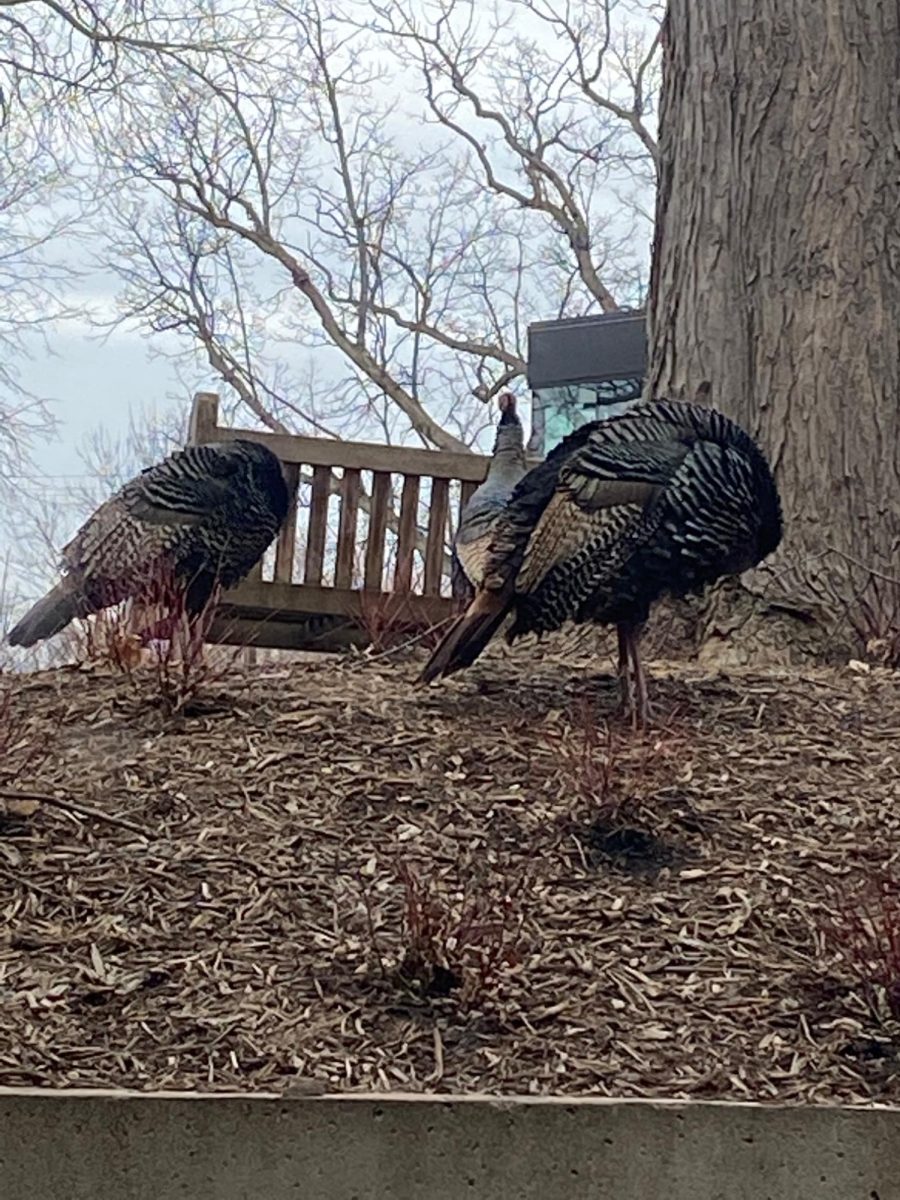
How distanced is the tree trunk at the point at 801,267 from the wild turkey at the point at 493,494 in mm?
629

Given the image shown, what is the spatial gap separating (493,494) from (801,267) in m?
1.48

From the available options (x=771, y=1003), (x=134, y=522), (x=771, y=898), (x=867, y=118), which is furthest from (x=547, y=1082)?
(x=867, y=118)

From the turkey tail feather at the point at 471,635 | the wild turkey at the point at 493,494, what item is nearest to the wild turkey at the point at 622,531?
the turkey tail feather at the point at 471,635

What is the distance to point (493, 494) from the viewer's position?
618 centimetres

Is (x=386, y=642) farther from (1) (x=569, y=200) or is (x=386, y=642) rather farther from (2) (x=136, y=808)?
(1) (x=569, y=200)

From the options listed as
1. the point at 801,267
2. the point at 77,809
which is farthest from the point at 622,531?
the point at 801,267

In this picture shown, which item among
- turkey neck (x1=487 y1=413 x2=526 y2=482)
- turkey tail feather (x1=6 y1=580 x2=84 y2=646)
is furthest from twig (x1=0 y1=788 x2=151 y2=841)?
turkey neck (x1=487 y1=413 x2=526 y2=482)

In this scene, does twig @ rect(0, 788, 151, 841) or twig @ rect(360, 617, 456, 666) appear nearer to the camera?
twig @ rect(0, 788, 151, 841)

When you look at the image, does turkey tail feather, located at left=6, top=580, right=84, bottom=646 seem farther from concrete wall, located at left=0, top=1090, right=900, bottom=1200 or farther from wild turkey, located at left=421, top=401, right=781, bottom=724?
concrete wall, located at left=0, top=1090, right=900, bottom=1200

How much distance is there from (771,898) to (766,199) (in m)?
3.55

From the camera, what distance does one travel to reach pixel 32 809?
3.58m

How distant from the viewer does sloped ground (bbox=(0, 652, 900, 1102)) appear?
2777mm

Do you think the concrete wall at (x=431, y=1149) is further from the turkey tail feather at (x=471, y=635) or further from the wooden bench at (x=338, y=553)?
the wooden bench at (x=338, y=553)

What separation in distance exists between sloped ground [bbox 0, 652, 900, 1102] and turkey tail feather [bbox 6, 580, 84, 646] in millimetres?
1838
